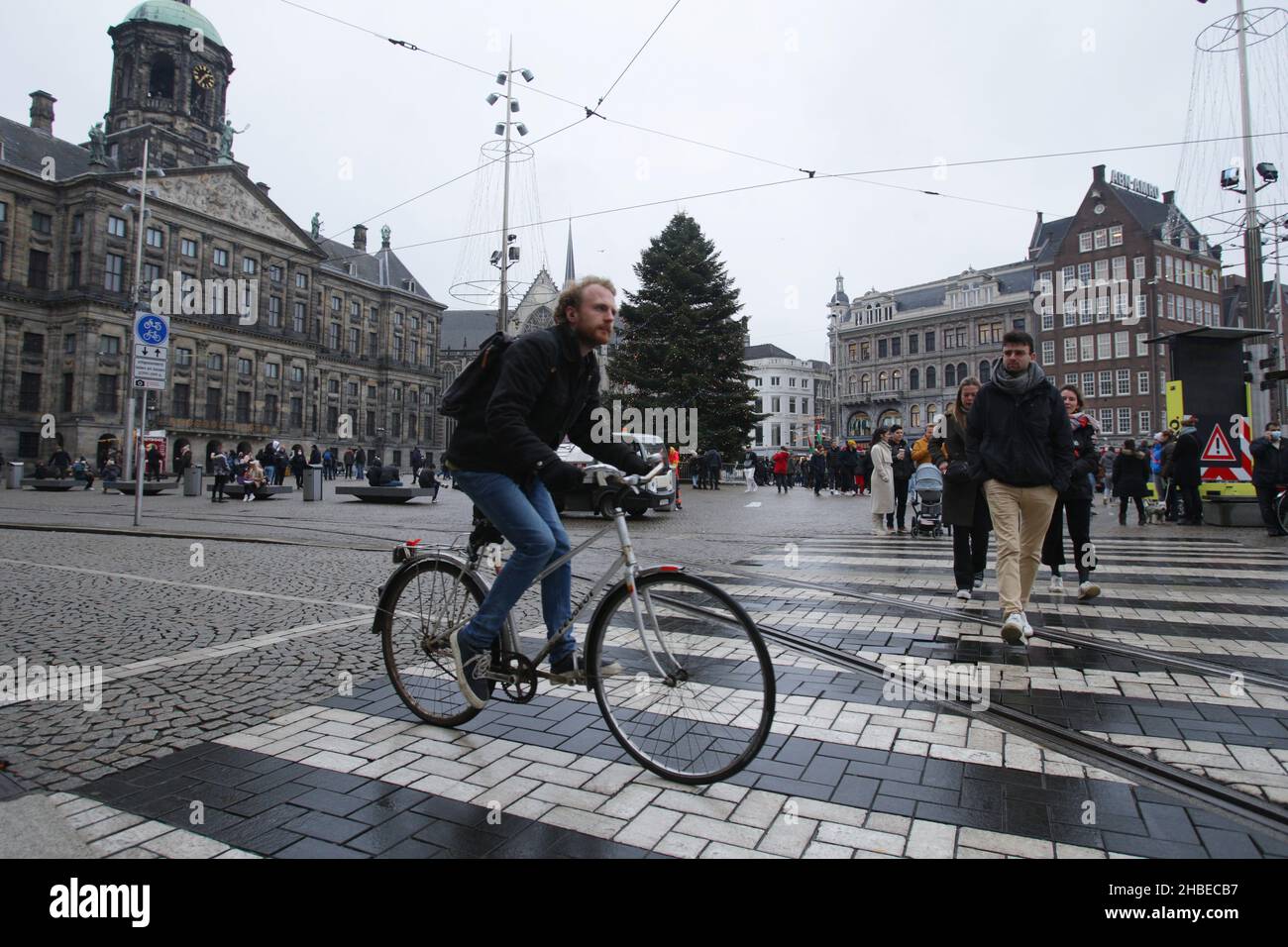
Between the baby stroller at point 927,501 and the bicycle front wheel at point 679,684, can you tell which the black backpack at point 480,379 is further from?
the baby stroller at point 927,501

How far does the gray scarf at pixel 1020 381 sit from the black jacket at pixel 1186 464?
11.8m

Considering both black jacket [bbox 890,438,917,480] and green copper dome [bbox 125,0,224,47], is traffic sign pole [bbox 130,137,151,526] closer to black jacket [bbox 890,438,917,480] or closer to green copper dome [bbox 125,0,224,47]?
black jacket [bbox 890,438,917,480]

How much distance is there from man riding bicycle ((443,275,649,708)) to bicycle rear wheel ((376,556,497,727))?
0.62 feet

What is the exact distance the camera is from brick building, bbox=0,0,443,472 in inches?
2170

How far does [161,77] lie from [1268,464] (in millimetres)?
78892

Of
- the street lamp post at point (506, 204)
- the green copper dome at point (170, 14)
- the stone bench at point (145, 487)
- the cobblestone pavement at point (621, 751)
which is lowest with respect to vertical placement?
the cobblestone pavement at point (621, 751)

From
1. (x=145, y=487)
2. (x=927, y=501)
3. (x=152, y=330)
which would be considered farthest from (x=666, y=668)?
(x=145, y=487)

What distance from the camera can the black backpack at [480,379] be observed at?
315 cm

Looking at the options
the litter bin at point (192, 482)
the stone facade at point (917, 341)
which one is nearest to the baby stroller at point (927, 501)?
the litter bin at point (192, 482)

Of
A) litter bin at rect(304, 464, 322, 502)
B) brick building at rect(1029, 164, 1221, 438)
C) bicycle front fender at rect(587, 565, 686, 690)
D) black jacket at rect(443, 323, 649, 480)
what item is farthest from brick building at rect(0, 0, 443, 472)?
brick building at rect(1029, 164, 1221, 438)
